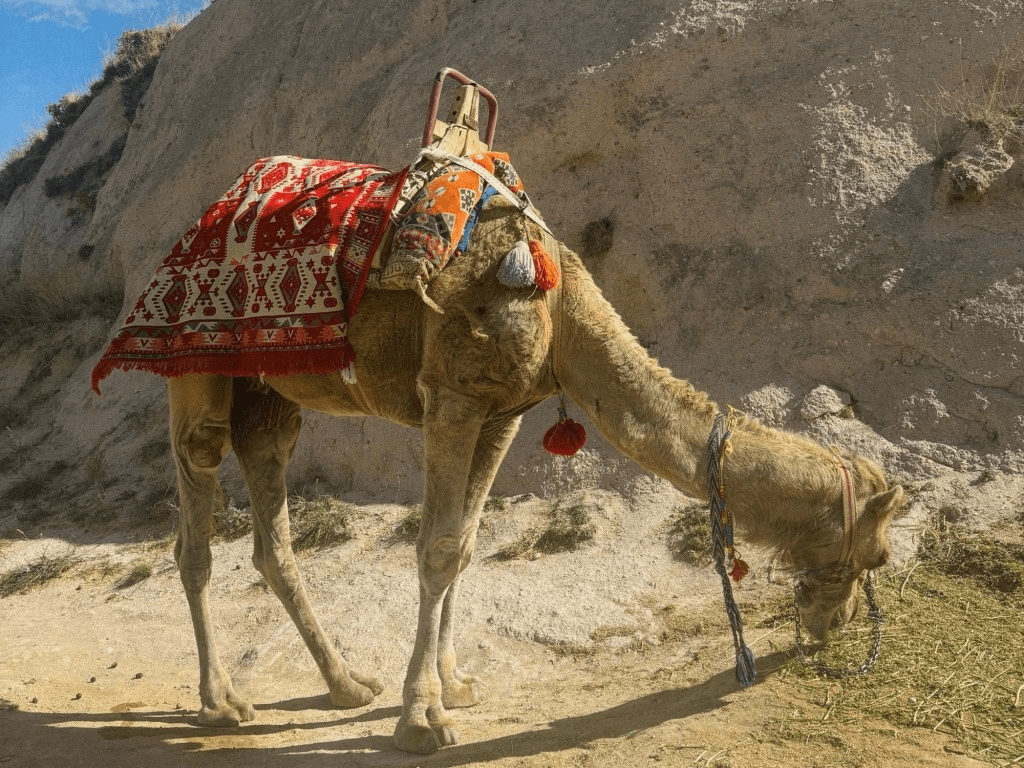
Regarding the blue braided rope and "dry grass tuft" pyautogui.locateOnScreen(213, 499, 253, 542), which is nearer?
the blue braided rope

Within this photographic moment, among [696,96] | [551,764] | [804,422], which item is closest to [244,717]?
[551,764]

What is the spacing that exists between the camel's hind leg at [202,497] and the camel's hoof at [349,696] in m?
0.46

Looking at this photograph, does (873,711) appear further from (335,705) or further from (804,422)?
(804,422)

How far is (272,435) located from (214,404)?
49 centimetres

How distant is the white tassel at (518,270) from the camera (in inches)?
160

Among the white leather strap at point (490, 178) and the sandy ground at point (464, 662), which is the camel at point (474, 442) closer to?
the white leather strap at point (490, 178)

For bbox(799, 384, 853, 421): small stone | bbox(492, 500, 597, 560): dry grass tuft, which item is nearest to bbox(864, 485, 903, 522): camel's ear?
bbox(492, 500, 597, 560): dry grass tuft

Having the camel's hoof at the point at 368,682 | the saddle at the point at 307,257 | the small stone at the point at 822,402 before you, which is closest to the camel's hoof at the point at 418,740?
the camel's hoof at the point at 368,682

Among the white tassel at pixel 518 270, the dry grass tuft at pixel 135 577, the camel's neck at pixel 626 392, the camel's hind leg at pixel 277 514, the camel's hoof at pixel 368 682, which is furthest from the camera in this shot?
the dry grass tuft at pixel 135 577

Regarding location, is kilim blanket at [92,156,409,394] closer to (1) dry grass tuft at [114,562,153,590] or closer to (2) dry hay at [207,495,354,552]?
(2) dry hay at [207,495,354,552]

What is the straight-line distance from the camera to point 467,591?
6562 mm

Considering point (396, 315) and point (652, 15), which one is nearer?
point (396, 315)

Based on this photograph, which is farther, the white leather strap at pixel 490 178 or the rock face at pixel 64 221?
the rock face at pixel 64 221

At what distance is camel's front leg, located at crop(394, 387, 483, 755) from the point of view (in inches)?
170
